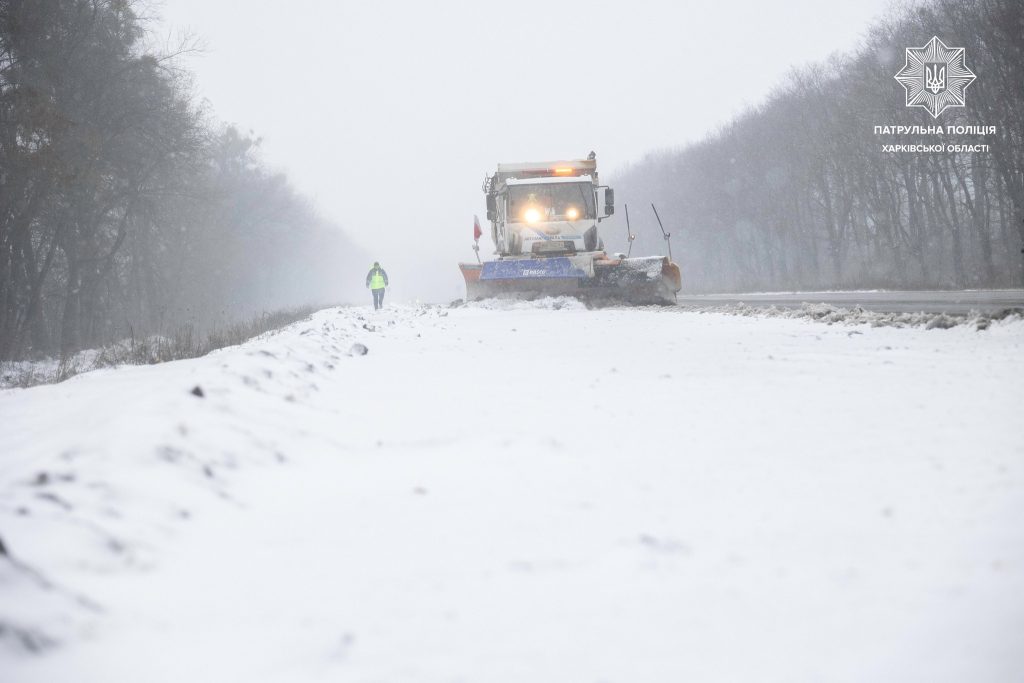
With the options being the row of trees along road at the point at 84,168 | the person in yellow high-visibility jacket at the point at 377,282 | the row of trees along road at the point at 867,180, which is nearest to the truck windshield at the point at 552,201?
Result: the person in yellow high-visibility jacket at the point at 377,282

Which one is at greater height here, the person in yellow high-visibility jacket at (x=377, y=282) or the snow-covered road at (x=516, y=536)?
the person in yellow high-visibility jacket at (x=377, y=282)

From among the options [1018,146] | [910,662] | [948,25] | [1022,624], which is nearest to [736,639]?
[910,662]

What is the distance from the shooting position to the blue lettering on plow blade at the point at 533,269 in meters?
14.8

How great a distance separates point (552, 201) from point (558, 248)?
1.27m

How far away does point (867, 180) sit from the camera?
31.5 m

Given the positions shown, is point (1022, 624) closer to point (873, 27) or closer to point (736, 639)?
point (736, 639)

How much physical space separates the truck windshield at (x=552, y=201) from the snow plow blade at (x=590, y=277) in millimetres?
1297

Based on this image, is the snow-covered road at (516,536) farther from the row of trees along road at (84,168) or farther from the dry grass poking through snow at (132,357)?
the row of trees along road at (84,168)

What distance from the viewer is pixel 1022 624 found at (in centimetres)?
156

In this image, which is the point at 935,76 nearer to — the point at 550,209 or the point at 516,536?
the point at 550,209

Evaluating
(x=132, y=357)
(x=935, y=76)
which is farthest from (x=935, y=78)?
(x=132, y=357)

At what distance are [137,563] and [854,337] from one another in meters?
6.66

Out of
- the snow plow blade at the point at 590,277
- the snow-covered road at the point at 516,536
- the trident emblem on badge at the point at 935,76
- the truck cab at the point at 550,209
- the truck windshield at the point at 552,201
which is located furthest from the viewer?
the trident emblem on badge at the point at 935,76

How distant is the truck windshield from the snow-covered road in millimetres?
12136
